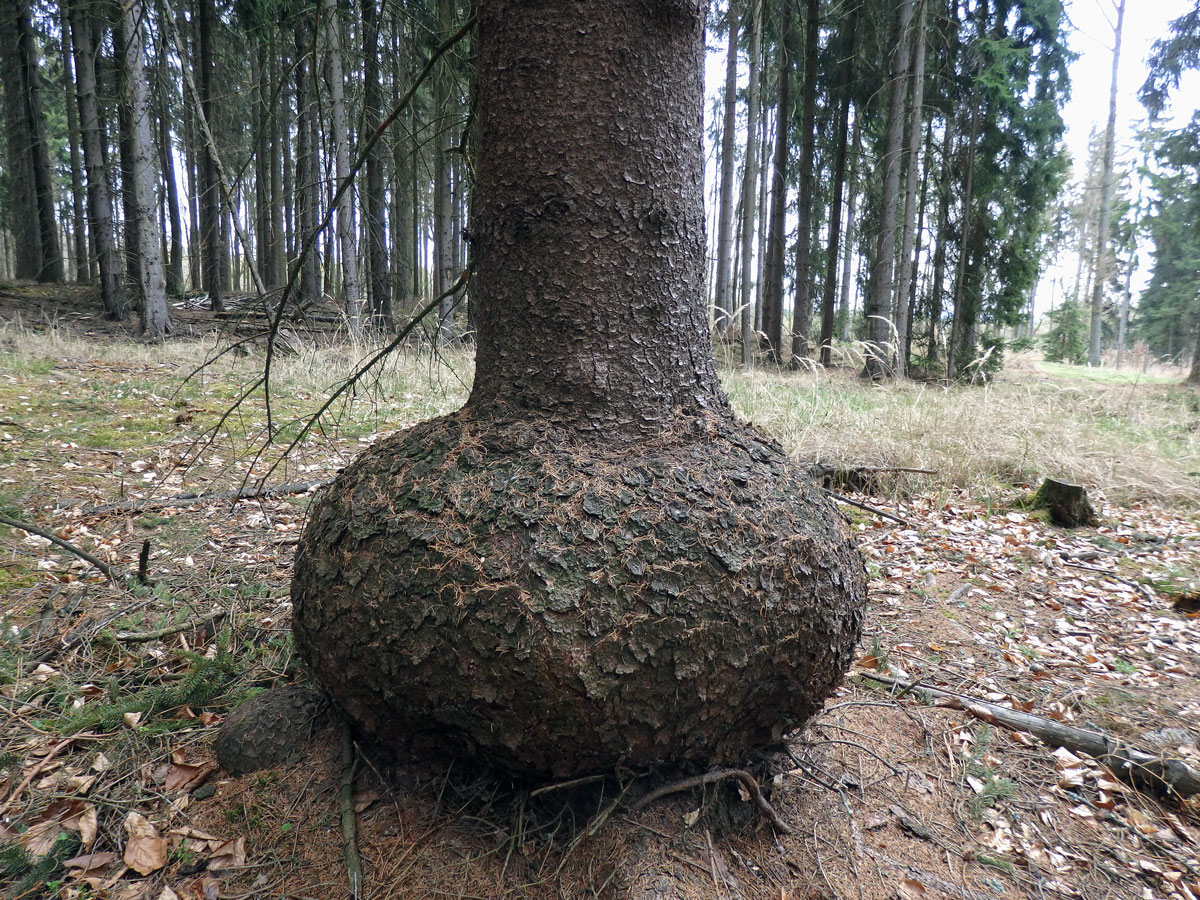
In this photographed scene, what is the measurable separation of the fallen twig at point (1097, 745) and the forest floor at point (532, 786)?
4cm

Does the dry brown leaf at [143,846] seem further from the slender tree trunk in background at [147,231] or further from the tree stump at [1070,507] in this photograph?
the slender tree trunk in background at [147,231]

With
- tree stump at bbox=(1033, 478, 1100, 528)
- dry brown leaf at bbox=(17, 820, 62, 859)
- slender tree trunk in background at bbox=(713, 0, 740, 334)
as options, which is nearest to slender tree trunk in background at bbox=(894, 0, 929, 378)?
slender tree trunk in background at bbox=(713, 0, 740, 334)

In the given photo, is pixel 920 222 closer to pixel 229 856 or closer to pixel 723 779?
pixel 723 779

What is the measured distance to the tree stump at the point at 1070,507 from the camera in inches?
165

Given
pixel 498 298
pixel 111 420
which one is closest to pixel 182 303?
pixel 111 420

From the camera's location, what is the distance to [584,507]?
139 cm

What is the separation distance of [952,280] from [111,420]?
1384cm

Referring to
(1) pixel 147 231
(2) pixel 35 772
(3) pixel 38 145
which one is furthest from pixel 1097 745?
(3) pixel 38 145

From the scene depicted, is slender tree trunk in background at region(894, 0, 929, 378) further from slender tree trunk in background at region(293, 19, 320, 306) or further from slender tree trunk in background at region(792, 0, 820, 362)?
slender tree trunk in background at region(293, 19, 320, 306)

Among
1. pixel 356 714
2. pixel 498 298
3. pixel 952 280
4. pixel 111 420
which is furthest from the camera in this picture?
pixel 952 280

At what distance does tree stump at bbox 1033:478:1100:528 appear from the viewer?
4.19m

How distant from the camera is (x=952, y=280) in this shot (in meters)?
12.6

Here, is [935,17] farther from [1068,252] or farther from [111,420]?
[1068,252]

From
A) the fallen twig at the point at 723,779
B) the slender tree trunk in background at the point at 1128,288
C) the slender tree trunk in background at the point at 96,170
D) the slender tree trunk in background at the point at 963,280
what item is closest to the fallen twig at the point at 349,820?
the fallen twig at the point at 723,779
